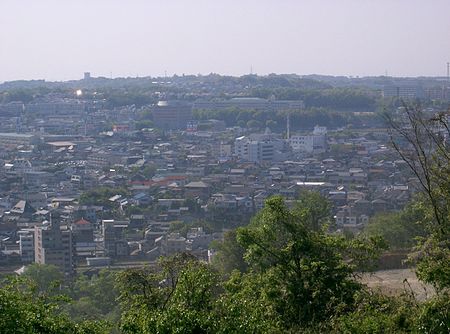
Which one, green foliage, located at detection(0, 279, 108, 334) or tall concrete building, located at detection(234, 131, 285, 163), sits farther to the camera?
tall concrete building, located at detection(234, 131, 285, 163)

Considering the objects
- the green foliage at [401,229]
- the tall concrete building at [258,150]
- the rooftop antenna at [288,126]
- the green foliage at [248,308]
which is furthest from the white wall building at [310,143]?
the green foliage at [248,308]

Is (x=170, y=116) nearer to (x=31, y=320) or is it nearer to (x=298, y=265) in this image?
(x=298, y=265)

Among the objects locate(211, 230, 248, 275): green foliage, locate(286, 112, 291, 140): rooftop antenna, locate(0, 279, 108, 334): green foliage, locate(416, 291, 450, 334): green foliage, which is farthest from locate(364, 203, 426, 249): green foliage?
locate(286, 112, 291, 140): rooftop antenna

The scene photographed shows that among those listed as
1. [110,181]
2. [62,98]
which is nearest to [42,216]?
[110,181]

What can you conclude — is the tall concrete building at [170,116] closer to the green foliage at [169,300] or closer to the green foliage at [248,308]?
the green foliage at [169,300]

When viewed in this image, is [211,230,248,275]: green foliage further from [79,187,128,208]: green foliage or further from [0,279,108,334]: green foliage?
[79,187,128,208]: green foliage

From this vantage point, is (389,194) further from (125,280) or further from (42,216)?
(125,280)

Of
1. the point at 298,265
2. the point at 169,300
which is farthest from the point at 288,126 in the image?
the point at 169,300
